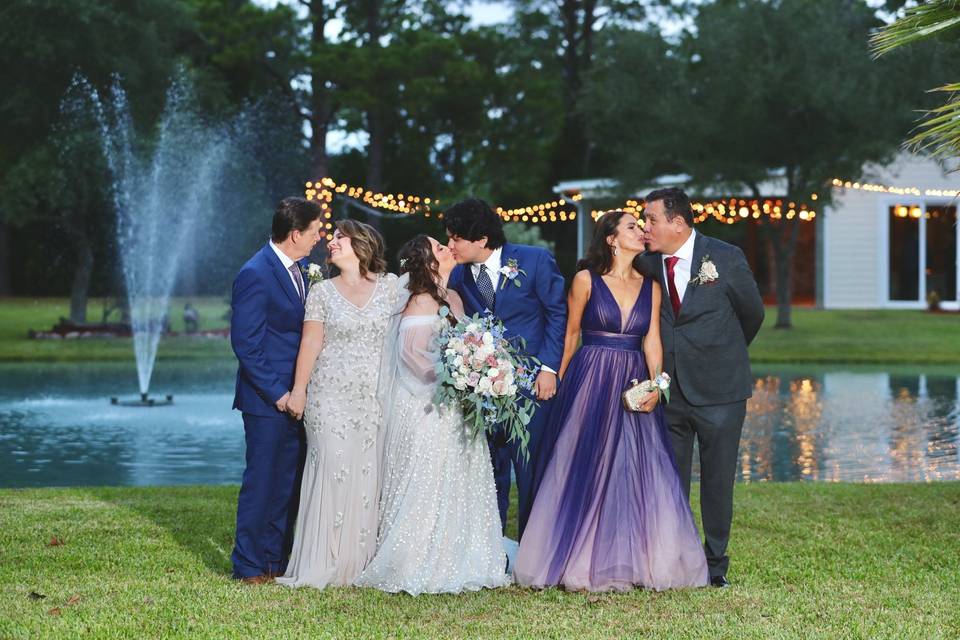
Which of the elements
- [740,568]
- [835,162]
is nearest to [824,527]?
[740,568]

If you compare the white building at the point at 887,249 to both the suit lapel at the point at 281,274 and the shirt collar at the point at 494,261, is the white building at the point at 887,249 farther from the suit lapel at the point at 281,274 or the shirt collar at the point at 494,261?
the suit lapel at the point at 281,274

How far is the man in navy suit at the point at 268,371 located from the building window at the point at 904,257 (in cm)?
3273

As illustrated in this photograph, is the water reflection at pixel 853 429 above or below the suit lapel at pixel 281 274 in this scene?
below

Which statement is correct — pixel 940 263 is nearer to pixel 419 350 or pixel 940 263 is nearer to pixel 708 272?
pixel 708 272

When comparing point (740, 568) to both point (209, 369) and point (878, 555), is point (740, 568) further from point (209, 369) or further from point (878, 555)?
point (209, 369)

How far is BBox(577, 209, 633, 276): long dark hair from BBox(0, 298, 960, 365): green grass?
1835 cm

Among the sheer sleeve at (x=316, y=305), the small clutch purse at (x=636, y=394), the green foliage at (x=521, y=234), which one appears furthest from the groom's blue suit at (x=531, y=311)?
the green foliage at (x=521, y=234)

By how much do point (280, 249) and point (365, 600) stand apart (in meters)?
1.85

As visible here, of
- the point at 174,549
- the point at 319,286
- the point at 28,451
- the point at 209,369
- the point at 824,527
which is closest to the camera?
the point at 319,286

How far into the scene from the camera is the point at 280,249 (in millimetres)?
6758

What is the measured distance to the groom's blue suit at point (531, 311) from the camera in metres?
7.04

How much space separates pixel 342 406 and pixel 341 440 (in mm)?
174

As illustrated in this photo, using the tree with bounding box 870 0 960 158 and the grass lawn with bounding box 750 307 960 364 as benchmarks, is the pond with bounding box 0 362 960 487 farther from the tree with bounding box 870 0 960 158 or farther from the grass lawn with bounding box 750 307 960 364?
the tree with bounding box 870 0 960 158

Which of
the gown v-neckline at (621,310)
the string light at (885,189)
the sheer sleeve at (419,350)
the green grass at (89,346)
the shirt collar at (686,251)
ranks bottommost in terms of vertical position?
the green grass at (89,346)
